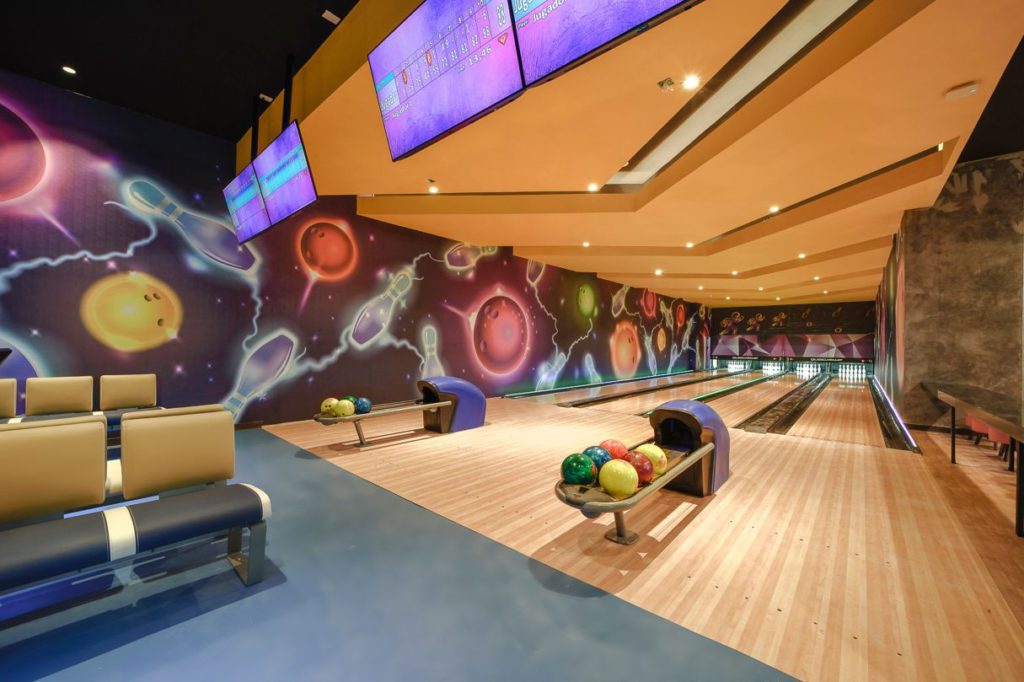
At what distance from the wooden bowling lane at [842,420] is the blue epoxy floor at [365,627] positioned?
4347 mm

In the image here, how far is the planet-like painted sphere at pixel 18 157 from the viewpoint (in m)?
3.50

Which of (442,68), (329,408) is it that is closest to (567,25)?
(442,68)

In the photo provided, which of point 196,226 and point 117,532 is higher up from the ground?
point 196,226

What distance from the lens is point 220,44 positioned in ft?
10.1

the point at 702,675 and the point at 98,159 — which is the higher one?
the point at 98,159

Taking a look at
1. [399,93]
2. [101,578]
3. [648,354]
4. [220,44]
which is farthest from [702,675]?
[648,354]

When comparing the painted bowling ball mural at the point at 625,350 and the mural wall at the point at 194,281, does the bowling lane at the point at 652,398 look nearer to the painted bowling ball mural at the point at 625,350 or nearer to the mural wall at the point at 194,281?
the painted bowling ball mural at the point at 625,350

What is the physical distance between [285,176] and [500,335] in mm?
5206

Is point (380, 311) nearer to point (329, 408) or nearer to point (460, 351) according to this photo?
point (460, 351)

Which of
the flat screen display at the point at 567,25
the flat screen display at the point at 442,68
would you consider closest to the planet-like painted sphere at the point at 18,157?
the flat screen display at the point at 442,68

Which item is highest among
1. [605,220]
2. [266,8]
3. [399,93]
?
[266,8]

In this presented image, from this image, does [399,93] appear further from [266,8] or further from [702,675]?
[702,675]

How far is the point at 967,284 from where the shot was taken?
183 inches

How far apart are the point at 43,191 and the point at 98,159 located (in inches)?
20.4
